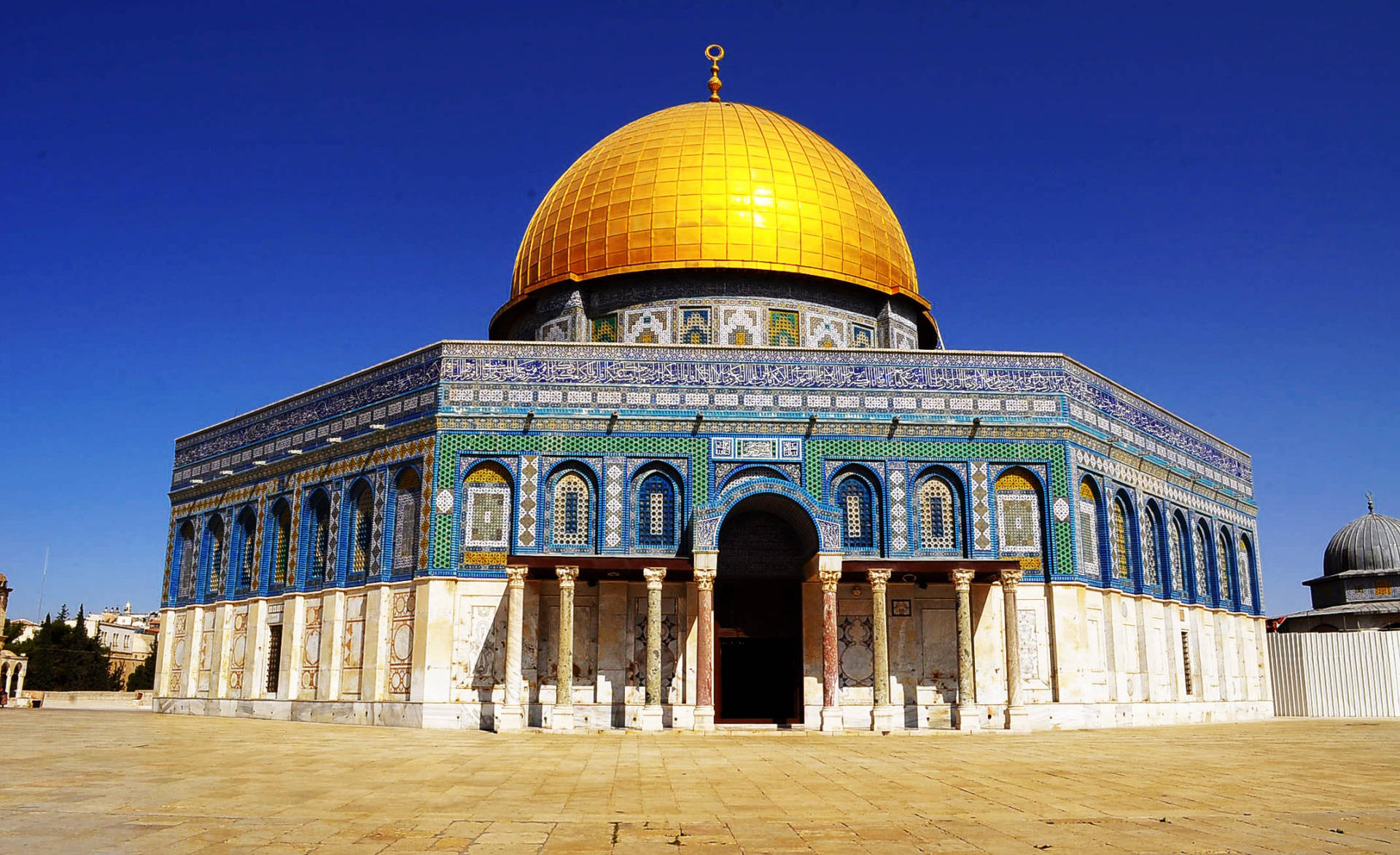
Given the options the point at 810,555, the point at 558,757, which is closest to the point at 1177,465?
the point at 810,555

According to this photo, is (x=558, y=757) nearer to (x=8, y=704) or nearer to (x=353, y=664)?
(x=353, y=664)

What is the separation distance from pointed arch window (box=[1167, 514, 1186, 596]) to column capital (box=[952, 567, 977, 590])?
28.6ft

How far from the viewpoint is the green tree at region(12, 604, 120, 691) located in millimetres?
57688

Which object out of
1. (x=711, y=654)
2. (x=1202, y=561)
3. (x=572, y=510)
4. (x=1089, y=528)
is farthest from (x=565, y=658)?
(x=1202, y=561)

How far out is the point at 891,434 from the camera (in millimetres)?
23969

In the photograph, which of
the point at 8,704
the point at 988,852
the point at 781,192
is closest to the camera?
the point at 988,852

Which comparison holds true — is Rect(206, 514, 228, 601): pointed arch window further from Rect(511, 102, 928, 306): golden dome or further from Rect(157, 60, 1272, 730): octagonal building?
Rect(511, 102, 928, 306): golden dome

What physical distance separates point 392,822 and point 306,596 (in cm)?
1879

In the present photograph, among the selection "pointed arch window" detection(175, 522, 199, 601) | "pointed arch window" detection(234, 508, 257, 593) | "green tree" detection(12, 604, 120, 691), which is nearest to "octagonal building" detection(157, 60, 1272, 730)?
"pointed arch window" detection(234, 508, 257, 593)

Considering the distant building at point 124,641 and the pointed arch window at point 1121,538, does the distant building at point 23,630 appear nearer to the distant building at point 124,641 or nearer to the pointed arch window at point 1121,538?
the distant building at point 124,641

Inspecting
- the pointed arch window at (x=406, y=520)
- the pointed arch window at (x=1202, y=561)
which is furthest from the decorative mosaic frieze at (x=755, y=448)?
the pointed arch window at (x=1202, y=561)

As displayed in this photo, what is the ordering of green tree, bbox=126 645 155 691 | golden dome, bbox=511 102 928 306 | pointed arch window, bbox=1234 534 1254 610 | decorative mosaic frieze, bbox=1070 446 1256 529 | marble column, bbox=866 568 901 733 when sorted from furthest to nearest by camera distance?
green tree, bbox=126 645 155 691 → pointed arch window, bbox=1234 534 1254 610 → golden dome, bbox=511 102 928 306 → decorative mosaic frieze, bbox=1070 446 1256 529 → marble column, bbox=866 568 901 733

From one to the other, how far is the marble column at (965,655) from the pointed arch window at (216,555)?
59.5ft

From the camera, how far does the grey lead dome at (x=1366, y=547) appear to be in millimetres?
43438
